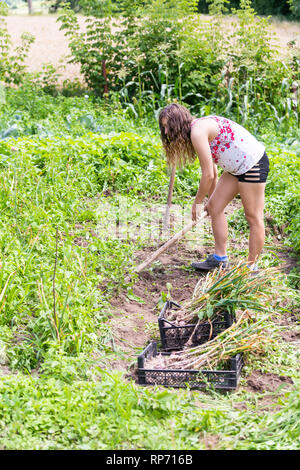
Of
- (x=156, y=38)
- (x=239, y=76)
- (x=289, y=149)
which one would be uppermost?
(x=156, y=38)

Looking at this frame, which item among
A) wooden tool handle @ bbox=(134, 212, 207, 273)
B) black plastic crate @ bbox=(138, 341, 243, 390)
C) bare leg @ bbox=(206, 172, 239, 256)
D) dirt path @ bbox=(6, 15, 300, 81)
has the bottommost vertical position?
black plastic crate @ bbox=(138, 341, 243, 390)

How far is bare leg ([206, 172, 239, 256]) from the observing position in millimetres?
4324

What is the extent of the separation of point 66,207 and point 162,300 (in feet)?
5.33

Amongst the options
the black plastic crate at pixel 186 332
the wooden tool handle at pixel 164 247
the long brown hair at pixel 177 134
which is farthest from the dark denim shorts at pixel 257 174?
the black plastic crate at pixel 186 332

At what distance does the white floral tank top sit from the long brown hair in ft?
0.39

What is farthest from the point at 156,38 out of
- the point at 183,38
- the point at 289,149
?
the point at 289,149

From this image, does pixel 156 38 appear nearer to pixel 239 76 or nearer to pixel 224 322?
pixel 239 76

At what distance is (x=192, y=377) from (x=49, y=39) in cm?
1546

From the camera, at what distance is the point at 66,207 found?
5230 mm

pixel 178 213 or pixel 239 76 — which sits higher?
pixel 239 76

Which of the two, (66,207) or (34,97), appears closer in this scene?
(66,207)

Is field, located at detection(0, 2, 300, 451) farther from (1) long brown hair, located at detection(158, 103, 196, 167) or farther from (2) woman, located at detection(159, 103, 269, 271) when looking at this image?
(1) long brown hair, located at detection(158, 103, 196, 167)

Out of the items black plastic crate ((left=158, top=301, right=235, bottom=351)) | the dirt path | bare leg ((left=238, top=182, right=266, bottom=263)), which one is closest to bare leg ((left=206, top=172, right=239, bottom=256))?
bare leg ((left=238, top=182, right=266, bottom=263))

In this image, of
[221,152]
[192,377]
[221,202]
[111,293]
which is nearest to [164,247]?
[221,202]
